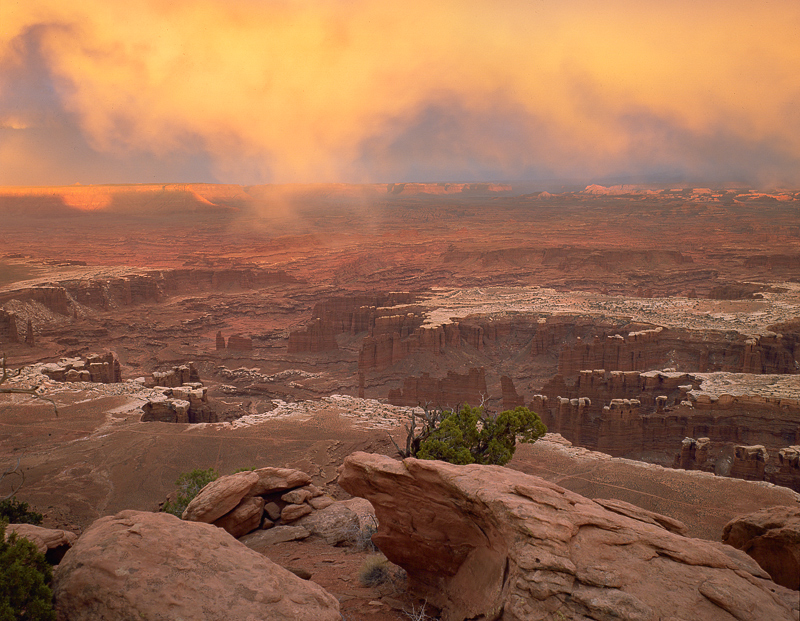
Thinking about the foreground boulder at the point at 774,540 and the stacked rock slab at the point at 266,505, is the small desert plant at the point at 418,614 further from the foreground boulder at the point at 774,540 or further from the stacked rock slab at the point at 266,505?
the foreground boulder at the point at 774,540

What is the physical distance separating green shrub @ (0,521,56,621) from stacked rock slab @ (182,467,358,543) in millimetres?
5131

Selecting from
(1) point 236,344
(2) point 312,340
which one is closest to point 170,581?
(2) point 312,340

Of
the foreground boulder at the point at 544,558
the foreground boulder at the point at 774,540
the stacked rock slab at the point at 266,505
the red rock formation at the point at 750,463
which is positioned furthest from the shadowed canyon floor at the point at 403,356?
the foreground boulder at the point at 774,540

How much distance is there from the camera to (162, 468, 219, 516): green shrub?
1543 cm

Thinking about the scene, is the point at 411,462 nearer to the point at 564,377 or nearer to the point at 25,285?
the point at 564,377

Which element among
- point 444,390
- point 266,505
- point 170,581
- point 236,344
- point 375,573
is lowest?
point 236,344

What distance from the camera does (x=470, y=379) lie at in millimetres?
35469

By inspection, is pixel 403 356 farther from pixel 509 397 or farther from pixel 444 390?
pixel 509 397

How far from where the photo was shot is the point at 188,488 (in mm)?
16594


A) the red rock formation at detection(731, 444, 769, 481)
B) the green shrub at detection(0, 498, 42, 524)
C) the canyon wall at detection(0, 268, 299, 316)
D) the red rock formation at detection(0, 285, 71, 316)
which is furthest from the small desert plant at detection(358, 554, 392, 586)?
the red rock formation at detection(0, 285, 71, 316)

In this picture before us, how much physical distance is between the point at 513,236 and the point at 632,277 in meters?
40.5

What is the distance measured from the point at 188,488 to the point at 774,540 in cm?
1427

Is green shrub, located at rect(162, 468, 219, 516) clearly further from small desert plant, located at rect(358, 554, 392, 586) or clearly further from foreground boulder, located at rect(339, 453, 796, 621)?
foreground boulder, located at rect(339, 453, 796, 621)

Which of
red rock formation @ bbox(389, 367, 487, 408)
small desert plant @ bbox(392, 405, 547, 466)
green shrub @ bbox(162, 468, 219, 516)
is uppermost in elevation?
small desert plant @ bbox(392, 405, 547, 466)
